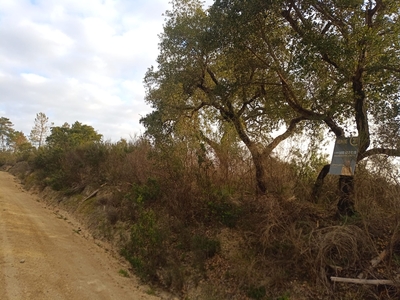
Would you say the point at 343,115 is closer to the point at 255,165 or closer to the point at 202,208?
the point at 255,165

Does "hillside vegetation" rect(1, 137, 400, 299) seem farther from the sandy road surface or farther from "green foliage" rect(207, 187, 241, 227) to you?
the sandy road surface

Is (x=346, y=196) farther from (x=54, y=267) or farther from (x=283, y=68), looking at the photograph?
(x=54, y=267)

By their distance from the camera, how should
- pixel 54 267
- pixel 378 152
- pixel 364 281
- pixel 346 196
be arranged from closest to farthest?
1. pixel 364 281
2. pixel 378 152
3. pixel 346 196
4. pixel 54 267

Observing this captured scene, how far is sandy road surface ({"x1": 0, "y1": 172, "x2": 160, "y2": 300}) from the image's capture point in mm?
7024

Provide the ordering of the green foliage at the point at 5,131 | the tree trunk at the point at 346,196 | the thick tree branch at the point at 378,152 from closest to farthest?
the thick tree branch at the point at 378,152
the tree trunk at the point at 346,196
the green foliage at the point at 5,131

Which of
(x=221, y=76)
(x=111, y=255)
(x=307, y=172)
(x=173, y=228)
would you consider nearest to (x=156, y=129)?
(x=221, y=76)

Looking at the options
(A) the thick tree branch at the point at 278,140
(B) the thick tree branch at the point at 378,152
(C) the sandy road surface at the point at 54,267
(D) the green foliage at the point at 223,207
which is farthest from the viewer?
(A) the thick tree branch at the point at 278,140

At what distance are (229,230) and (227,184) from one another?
6.07 ft

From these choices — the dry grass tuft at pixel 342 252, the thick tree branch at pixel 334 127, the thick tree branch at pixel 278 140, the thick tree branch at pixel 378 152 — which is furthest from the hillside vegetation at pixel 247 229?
the thick tree branch at pixel 334 127

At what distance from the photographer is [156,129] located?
12.1 metres

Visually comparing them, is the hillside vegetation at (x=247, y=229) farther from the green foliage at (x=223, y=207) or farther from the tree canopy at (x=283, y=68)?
the tree canopy at (x=283, y=68)

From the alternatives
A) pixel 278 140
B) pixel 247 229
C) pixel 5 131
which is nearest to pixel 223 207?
pixel 247 229

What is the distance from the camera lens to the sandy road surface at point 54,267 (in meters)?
7.02

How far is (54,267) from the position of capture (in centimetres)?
837
